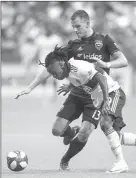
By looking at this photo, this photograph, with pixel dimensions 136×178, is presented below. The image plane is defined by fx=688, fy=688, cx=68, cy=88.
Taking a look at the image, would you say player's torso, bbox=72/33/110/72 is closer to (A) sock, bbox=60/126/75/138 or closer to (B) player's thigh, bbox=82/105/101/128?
(B) player's thigh, bbox=82/105/101/128

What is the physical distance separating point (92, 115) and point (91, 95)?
0.23 metres

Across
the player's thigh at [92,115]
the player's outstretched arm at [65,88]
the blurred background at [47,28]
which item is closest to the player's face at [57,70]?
the player's outstretched arm at [65,88]

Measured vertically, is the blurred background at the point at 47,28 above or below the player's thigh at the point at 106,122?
above

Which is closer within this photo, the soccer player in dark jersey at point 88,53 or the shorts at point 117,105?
the shorts at point 117,105

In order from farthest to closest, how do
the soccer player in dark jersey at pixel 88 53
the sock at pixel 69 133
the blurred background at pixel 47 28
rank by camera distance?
1. the blurred background at pixel 47 28
2. the sock at pixel 69 133
3. the soccer player in dark jersey at pixel 88 53

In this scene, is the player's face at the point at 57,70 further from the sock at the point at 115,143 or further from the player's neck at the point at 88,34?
the sock at the point at 115,143

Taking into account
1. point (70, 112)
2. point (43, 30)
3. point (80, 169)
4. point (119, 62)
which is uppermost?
point (43, 30)

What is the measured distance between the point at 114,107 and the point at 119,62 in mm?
514

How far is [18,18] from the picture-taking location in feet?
147

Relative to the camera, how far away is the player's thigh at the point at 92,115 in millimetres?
7852

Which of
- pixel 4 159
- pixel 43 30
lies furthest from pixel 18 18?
pixel 4 159

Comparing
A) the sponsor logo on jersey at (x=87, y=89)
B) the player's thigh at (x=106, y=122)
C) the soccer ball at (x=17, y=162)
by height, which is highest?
the sponsor logo on jersey at (x=87, y=89)

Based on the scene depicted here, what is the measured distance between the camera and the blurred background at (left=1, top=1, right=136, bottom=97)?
42156mm

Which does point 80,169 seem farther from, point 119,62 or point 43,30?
point 43,30
